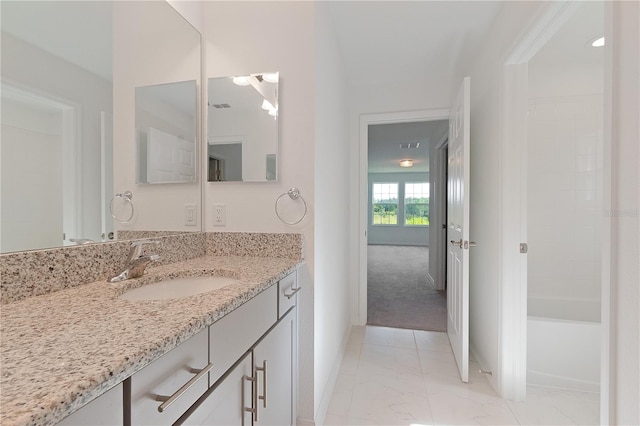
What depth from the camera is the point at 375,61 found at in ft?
7.70

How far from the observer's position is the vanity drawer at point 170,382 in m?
0.49

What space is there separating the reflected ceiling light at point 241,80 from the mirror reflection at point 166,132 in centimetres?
23

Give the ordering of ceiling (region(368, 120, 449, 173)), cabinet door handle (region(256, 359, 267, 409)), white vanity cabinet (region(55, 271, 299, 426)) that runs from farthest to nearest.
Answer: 1. ceiling (region(368, 120, 449, 173))
2. cabinet door handle (region(256, 359, 267, 409))
3. white vanity cabinet (region(55, 271, 299, 426))

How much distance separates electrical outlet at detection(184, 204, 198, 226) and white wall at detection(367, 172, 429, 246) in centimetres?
789

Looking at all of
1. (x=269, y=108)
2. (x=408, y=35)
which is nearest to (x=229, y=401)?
(x=269, y=108)

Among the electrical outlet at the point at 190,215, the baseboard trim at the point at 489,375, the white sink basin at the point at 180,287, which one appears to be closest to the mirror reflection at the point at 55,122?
the white sink basin at the point at 180,287

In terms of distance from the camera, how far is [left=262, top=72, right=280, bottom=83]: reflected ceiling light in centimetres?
140

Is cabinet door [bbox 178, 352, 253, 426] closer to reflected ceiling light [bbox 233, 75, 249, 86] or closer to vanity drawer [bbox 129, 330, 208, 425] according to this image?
vanity drawer [bbox 129, 330, 208, 425]

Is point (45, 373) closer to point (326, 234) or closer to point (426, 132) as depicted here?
point (326, 234)

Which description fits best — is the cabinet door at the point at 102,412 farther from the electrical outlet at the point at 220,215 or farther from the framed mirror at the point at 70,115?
the electrical outlet at the point at 220,215

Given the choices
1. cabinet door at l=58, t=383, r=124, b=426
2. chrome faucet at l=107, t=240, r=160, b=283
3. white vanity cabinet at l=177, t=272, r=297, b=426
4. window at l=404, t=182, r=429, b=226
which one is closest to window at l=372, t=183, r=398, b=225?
window at l=404, t=182, r=429, b=226

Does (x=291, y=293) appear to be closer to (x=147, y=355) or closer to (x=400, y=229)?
(x=147, y=355)

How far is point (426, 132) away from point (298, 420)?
13.8ft

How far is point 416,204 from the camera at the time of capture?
9.12 m
